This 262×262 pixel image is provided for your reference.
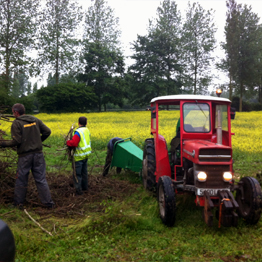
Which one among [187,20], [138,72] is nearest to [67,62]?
[138,72]

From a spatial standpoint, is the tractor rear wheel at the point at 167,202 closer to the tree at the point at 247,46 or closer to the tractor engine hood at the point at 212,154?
the tractor engine hood at the point at 212,154

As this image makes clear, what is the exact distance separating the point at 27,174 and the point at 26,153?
0.40m

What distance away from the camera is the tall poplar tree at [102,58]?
4303 centimetres

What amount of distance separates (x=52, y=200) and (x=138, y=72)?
4224cm

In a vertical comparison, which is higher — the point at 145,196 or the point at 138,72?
the point at 138,72

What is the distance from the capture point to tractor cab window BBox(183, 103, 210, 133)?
5.44 m

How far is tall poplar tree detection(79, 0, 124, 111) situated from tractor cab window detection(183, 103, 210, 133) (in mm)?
38107

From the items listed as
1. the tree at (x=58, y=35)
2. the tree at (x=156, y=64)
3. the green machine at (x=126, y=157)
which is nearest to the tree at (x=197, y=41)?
the tree at (x=156, y=64)

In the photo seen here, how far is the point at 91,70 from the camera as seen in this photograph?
44.0 meters

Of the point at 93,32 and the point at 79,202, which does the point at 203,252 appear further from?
the point at 93,32

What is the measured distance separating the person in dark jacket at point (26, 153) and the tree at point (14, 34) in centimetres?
2963

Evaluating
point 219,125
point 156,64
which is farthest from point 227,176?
point 156,64

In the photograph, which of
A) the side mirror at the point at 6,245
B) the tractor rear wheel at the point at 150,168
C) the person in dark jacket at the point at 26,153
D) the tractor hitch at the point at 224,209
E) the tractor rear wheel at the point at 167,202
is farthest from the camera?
the tractor rear wheel at the point at 150,168

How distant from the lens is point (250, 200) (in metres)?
4.50
